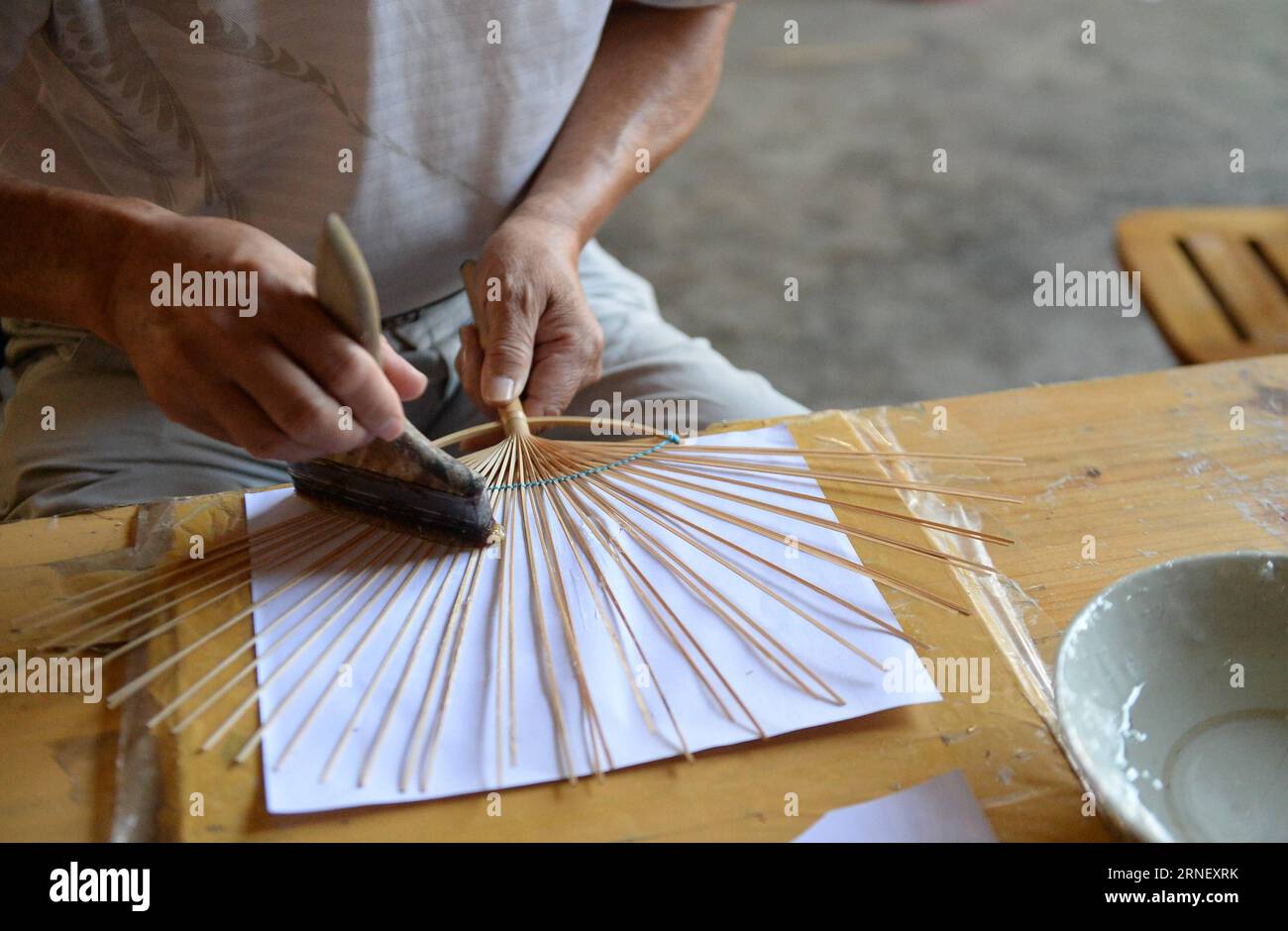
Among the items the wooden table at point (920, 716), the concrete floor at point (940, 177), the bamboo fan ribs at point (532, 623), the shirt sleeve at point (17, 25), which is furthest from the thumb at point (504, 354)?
the concrete floor at point (940, 177)

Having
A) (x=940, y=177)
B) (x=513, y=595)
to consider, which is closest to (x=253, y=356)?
(x=513, y=595)

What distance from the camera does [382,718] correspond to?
0.75m

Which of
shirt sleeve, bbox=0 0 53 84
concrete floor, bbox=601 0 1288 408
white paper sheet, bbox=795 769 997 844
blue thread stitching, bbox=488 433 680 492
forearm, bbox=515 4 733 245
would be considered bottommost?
white paper sheet, bbox=795 769 997 844

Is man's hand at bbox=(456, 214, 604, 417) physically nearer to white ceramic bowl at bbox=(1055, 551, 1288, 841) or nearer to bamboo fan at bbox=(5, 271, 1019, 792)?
bamboo fan at bbox=(5, 271, 1019, 792)

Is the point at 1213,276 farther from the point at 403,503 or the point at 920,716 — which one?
the point at 403,503

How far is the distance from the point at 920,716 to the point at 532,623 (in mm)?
289

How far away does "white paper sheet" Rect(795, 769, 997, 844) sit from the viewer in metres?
0.68

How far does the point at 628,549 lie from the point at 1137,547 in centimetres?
42

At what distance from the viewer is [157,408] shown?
1.17 metres

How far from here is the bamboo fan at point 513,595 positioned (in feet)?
2.47

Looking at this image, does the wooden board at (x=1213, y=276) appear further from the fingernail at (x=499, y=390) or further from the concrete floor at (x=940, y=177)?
the concrete floor at (x=940, y=177)

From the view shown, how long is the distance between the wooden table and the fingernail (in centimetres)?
26

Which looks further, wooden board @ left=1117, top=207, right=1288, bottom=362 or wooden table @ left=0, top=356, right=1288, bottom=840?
wooden board @ left=1117, top=207, right=1288, bottom=362

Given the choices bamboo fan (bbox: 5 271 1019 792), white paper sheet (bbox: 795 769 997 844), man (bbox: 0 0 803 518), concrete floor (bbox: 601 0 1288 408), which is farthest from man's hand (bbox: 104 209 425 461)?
concrete floor (bbox: 601 0 1288 408)
